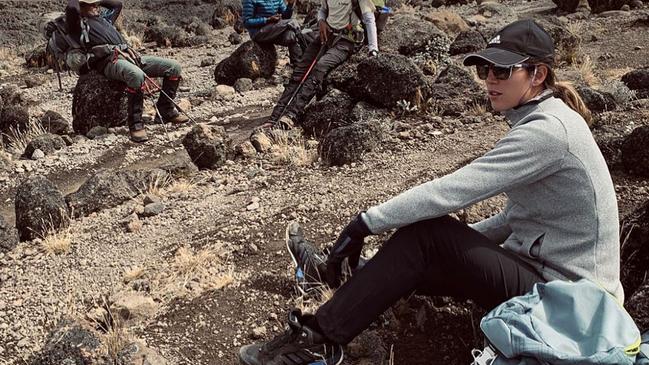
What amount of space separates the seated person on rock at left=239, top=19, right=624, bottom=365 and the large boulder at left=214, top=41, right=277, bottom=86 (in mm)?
8400

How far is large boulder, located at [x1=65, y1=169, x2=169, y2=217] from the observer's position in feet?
21.4

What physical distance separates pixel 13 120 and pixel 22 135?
1.52 ft

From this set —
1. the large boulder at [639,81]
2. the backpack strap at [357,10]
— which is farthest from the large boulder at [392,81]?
the large boulder at [639,81]

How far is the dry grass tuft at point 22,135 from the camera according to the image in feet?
30.2

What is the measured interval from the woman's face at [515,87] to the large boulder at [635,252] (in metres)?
1.20

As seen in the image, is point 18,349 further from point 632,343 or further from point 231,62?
point 231,62

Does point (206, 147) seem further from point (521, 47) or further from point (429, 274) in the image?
point (521, 47)

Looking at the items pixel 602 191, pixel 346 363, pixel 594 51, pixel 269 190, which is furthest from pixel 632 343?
pixel 594 51

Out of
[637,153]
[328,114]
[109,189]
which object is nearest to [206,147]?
[109,189]

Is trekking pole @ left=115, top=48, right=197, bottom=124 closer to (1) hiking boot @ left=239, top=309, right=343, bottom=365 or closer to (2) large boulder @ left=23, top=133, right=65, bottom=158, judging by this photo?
(2) large boulder @ left=23, top=133, right=65, bottom=158

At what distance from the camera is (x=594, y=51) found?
11133mm

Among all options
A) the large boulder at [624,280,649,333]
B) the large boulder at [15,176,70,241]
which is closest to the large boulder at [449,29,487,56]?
the large boulder at [15,176,70,241]

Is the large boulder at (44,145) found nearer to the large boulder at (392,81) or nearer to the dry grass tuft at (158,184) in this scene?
the dry grass tuft at (158,184)

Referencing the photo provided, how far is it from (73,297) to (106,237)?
1156 millimetres
